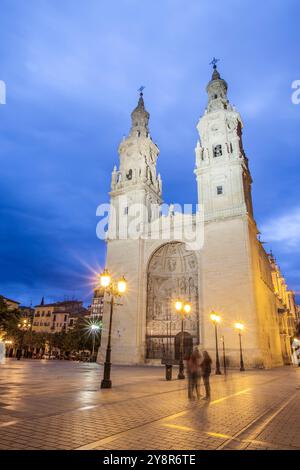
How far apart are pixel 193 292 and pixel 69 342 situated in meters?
31.6

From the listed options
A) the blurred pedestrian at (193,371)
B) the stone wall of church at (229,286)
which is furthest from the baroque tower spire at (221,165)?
the blurred pedestrian at (193,371)

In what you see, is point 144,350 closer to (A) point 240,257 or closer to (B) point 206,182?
(A) point 240,257

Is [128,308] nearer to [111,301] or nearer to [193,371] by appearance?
[111,301]

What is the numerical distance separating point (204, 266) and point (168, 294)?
596 centimetres

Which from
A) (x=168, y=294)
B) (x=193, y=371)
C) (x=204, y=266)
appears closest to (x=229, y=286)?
(x=204, y=266)

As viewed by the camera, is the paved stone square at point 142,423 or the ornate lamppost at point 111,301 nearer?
the paved stone square at point 142,423

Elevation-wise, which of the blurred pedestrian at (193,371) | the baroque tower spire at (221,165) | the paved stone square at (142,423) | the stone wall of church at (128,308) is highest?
the baroque tower spire at (221,165)

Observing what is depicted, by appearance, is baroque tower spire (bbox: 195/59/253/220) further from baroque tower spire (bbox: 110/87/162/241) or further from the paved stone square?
the paved stone square

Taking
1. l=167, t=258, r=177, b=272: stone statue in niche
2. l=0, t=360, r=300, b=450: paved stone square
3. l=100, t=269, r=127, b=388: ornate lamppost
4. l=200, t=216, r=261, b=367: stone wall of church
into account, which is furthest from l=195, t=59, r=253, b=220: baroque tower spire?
l=0, t=360, r=300, b=450: paved stone square

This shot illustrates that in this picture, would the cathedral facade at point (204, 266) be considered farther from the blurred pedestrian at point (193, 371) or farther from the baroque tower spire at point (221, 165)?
the blurred pedestrian at point (193, 371)

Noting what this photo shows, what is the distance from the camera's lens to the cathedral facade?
2973cm

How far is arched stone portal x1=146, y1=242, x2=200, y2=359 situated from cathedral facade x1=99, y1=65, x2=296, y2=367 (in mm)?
106

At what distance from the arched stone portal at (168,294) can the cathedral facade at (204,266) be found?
106 mm

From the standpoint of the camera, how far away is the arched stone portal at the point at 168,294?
33.4 m
